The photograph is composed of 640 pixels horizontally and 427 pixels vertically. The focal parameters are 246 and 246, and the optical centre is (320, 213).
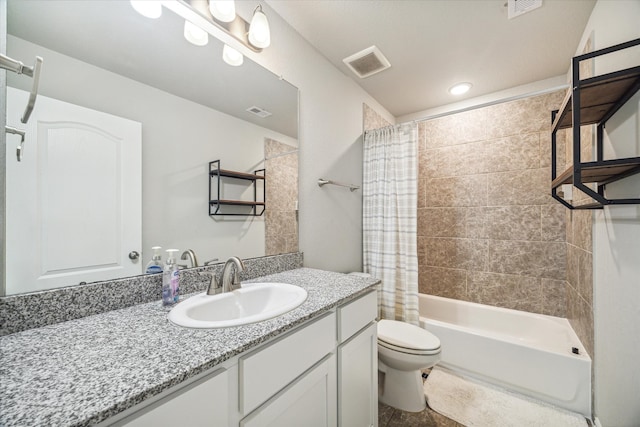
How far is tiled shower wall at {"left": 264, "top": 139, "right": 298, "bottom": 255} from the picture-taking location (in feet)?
4.71

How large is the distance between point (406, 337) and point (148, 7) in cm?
213

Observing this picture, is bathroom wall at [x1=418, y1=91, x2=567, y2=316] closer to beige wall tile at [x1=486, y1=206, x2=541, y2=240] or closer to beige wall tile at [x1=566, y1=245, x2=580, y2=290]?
beige wall tile at [x1=486, y1=206, x2=541, y2=240]

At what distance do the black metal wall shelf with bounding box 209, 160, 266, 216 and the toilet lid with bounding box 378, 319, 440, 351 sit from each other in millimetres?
→ 1139

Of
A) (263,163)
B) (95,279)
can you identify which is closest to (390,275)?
(263,163)

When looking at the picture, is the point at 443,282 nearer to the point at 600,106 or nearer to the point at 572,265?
the point at 572,265

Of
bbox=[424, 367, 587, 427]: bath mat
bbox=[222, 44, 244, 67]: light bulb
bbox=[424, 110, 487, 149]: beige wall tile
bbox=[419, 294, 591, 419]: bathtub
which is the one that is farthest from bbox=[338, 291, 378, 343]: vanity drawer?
bbox=[424, 110, 487, 149]: beige wall tile

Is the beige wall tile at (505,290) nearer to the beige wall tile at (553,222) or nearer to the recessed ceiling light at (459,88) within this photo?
the beige wall tile at (553,222)

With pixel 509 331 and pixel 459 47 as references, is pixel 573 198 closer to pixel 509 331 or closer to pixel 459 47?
pixel 509 331

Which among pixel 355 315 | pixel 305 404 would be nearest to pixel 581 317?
pixel 355 315

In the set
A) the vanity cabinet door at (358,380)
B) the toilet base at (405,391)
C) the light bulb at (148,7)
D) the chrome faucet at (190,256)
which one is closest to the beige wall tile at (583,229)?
the toilet base at (405,391)

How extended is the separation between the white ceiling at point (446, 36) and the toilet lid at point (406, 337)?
1.99 meters

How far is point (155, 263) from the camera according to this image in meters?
0.96

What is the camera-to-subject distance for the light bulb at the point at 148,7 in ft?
3.08

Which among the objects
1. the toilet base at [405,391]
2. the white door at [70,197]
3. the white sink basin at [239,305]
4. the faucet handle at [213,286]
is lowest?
the toilet base at [405,391]
